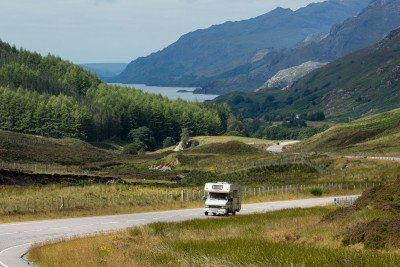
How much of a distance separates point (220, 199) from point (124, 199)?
54.3 ft

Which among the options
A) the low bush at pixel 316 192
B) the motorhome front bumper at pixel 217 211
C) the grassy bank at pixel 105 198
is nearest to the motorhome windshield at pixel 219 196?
the motorhome front bumper at pixel 217 211

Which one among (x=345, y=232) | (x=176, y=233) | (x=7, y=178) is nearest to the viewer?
(x=345, y=232)

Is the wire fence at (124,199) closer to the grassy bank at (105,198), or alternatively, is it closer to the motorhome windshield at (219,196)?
the grassy bank at (105,198)

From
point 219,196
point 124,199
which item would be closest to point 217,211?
point 219,196

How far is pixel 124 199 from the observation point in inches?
2813

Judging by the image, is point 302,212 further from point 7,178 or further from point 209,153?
point 209,153

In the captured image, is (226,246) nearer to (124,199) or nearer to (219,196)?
(219,196)

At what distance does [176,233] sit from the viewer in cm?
3806

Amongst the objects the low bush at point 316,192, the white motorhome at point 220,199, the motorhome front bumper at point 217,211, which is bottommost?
the low bush at point 316,192

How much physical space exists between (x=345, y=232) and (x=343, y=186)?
61049mm

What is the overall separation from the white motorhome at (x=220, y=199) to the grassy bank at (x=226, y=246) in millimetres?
7634

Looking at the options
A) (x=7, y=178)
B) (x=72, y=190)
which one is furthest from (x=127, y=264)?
(x=7, y=178)

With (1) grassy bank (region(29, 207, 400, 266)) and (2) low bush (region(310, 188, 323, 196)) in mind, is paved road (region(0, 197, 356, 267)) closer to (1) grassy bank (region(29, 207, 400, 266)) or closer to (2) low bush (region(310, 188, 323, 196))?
(1) grassy bank (region(29, 207, 400, 266))

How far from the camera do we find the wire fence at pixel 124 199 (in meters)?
60.8
